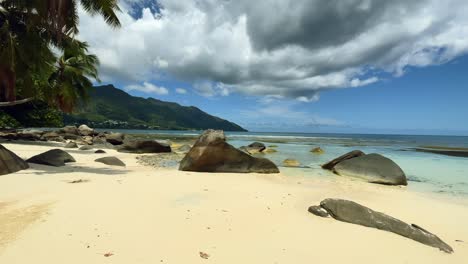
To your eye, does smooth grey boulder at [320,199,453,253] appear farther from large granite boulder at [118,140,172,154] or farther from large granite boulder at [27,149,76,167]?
large granite boulder at [118,140,172,154]

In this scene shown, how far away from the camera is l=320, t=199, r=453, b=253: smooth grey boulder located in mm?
4738

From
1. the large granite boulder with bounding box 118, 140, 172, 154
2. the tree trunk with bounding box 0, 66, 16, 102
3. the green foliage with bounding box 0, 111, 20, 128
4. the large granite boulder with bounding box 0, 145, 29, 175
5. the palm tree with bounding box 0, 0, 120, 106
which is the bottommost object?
the large granite boulder with bounding box 118, 140, 172, 154

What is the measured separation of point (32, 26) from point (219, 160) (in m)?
10.5

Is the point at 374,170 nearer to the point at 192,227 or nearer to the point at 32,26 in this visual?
the point at 192,227

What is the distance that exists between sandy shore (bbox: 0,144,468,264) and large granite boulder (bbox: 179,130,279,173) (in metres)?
4.09

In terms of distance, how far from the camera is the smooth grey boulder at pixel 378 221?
474 centimetres

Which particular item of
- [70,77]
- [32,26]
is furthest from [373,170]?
[70,77]

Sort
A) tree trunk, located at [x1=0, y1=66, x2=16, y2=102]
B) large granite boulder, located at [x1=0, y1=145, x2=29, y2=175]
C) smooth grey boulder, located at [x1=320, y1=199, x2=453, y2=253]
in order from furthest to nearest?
tree trunk, located at [x1=0, y1=66, x2=16, y2=102], large granite boulder, located at [x1=0, y1=145, x2=29, y2=175], smooth grey boulder, located at [x1=320, y1=199, x2=453, y2=253]

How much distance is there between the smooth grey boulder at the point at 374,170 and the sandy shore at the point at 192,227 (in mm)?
3521

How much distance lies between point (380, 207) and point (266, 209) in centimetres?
326

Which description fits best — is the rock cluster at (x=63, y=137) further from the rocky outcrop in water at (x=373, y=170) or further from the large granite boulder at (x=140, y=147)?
the rocky outcrop in water at (x=373, y=170)

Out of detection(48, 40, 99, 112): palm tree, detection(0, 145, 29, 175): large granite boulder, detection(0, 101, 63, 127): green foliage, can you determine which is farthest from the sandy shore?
detection(0, 101, 63, 127): green foliage

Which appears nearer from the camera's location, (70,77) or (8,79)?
(8,79)

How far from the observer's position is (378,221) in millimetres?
5344
